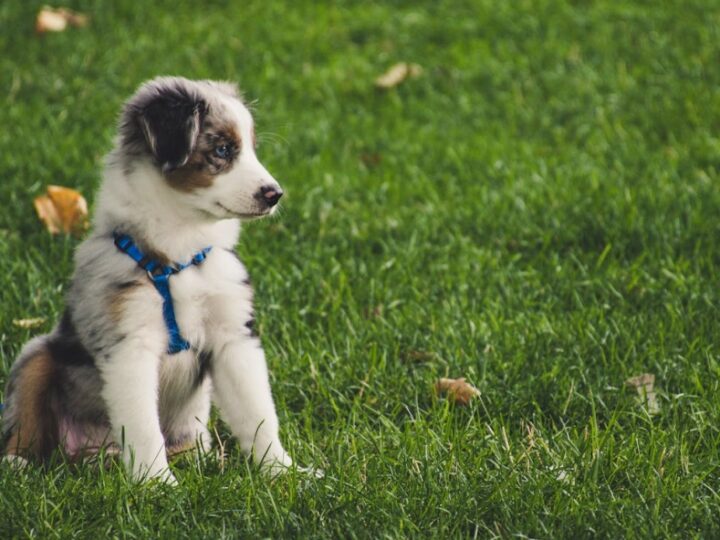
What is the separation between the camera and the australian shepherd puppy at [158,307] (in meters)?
3.19

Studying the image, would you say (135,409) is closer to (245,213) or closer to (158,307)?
(158,307)

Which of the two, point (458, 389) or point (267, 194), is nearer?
point (267, 194)

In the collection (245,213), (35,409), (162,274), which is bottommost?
(35,409)

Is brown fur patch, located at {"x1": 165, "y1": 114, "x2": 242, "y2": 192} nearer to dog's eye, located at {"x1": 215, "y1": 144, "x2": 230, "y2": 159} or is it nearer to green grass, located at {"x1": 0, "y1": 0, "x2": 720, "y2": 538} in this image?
dog's eye, located at {"x1": 215, "y1": 144, "x2": 230, "y2": 159}

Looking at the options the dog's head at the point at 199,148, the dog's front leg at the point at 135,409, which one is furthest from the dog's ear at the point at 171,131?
the dog's front leg at the point at 135,409

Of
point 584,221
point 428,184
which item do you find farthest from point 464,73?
point 584,221

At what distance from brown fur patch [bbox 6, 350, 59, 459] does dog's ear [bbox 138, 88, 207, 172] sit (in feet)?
2.57

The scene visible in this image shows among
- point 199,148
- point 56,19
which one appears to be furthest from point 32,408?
point 56,19

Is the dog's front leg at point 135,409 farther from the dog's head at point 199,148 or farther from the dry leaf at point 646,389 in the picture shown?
the dry leaf at point 646,389

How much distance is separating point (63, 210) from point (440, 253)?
1.77 metres

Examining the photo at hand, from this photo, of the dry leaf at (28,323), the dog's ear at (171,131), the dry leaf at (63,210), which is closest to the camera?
the dog's ear at (171,131)

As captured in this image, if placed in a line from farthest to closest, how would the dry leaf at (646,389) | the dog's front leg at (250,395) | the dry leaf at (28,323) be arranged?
the dry leaf at (28,323) < the dry leaf at (646,389) < the dog's front leg at (250,395)

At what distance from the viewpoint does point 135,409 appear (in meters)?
3.15

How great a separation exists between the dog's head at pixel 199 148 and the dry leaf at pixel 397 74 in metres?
3.72
